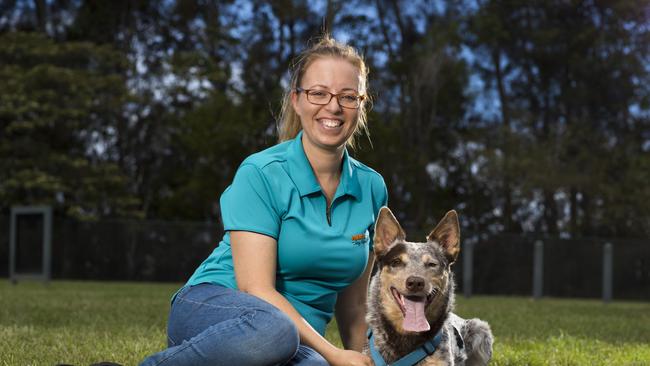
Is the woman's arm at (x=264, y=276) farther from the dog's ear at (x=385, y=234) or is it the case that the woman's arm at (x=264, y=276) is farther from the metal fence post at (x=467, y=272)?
the metal fence post at (x=467, y=272)

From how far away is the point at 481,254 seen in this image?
2484 cm

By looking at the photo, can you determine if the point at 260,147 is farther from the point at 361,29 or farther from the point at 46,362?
the point at 46,362

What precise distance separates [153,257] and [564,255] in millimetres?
11458

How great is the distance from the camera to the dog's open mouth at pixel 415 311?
3.94 m

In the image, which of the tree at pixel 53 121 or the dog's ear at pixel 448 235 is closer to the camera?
the dog's ear at pixel 448 235

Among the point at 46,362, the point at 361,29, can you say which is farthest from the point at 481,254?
the point at 46,362

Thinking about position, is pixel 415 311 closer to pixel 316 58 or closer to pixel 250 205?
pixel 250 205

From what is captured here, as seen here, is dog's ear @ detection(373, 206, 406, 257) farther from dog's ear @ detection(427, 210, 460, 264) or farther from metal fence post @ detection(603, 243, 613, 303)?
metal fence post @ detection(603, 243, 613, 303)

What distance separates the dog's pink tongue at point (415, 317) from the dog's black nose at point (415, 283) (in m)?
0.12

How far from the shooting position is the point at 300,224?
13.3 feet

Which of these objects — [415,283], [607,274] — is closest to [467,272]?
[607,274]

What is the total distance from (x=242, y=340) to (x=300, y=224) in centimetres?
60

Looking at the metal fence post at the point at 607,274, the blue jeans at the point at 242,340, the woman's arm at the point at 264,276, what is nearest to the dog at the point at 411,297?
the woman's arm at the point at 264,276

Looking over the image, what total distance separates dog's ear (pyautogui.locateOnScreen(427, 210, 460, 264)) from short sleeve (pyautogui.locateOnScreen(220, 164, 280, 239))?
757 mm
